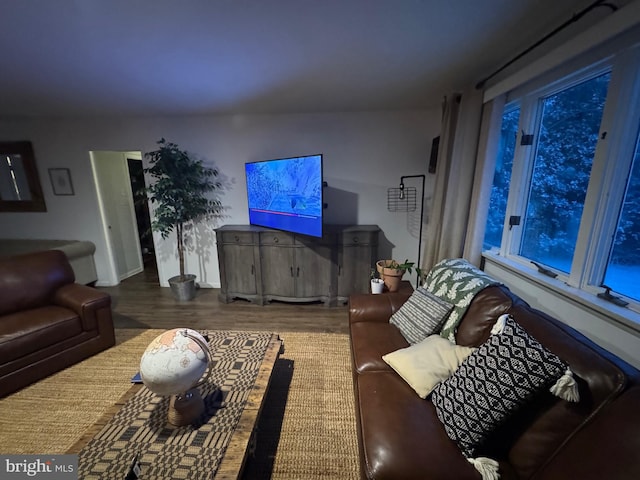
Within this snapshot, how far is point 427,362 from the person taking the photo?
128 cm

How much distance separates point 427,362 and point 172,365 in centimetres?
116

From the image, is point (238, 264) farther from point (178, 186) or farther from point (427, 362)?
point (427, 362)

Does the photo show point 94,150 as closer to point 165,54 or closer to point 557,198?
point 165,54

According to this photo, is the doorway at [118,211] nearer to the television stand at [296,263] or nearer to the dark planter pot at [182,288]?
the dark planter pot at [182,288]

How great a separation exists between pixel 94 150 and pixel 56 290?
2077mm

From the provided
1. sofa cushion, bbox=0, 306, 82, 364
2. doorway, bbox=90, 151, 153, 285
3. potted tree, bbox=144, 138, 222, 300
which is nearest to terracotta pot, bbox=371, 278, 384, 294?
potted tree, bbox=144, 138, 222, 300

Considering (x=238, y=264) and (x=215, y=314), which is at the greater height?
(x=238, y=264)

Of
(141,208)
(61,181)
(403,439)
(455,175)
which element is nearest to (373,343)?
(403,439)

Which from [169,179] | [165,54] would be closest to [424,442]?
[165,54]

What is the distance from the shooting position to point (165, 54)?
1.76 m

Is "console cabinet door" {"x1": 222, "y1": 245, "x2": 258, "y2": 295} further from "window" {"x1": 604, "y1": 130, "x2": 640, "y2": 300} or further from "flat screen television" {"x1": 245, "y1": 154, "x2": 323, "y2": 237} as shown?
"window" {"x1": 604, "y1": 130, "x2": 640, "y2": 300}

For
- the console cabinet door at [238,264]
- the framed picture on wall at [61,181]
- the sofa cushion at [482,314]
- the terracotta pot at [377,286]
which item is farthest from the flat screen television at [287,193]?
the framed picture on wall at [61,181]

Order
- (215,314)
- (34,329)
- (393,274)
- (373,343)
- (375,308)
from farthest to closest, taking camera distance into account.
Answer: (215,314), (393,274), (375,308), (34,329), (373,343)

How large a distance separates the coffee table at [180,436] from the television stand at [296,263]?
1606 mm
